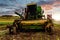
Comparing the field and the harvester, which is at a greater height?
the harvester

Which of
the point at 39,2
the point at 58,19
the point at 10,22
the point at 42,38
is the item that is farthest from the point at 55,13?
the point at 10,22

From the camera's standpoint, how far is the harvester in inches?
148

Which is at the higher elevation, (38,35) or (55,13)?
(55,13)

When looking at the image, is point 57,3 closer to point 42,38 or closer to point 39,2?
point 39,2

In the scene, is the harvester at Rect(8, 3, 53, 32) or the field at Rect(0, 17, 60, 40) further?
the harvester at Rect(8, 3, 53, 32)

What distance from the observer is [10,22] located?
12.7ft

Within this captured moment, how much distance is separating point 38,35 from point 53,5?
0.77 metres

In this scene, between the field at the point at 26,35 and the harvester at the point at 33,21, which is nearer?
the field at the point at 26,35

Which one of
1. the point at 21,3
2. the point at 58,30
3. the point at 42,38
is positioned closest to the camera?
the point at 42,38

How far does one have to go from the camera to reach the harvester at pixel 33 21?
3.76m

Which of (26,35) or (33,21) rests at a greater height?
(33,21)

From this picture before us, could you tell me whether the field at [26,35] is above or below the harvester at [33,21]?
below

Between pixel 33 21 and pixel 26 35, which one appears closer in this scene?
pixel 26 35

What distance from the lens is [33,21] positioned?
3.81m
